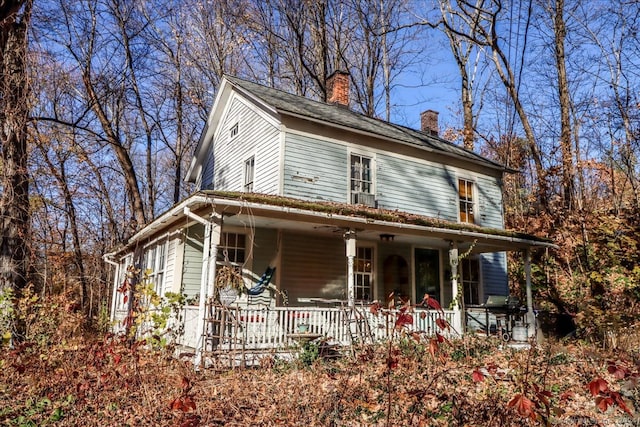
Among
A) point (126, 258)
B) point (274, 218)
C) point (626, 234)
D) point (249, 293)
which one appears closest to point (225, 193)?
point (274, 218)

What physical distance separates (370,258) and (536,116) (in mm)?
13578

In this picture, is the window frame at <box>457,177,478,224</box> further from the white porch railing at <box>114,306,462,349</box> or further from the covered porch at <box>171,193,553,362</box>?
the white porch railing at <box>114,306,462,349</box>

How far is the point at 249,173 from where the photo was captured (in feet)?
43.2

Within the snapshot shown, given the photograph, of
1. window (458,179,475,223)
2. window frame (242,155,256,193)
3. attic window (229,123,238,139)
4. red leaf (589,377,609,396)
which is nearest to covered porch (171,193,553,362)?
window (458,179,475,223)

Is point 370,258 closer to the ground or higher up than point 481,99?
closer to the ground

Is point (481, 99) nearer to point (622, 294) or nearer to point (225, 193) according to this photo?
point (622, 294)

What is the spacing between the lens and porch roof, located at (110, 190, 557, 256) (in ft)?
27.0

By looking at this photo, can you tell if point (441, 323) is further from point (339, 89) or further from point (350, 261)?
Result: point (339, 89)

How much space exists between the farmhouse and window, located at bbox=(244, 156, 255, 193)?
4cm

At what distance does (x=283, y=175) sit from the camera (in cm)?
1133

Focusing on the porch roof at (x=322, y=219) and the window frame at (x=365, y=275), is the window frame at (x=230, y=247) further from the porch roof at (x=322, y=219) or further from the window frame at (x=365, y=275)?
the window frame at (x=365, y=275)

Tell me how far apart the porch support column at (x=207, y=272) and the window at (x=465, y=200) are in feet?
30.9

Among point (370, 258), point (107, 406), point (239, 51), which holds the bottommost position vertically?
point (107, 406)

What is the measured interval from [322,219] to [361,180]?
3803 millimetres
